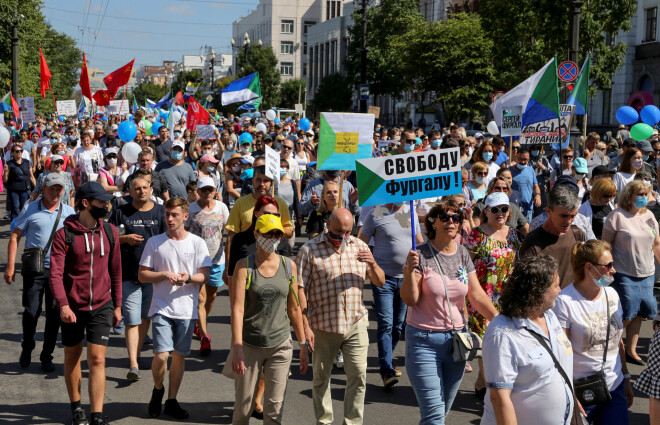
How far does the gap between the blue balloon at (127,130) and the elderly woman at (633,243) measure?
12.5m

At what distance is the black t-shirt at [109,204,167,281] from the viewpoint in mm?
8008

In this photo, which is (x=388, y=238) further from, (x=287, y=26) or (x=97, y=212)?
(x=287, y=26)

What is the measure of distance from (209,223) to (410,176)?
329 centimetres

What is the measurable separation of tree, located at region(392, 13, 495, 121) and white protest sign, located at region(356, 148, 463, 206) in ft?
112

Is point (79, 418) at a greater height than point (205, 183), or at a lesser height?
lesser

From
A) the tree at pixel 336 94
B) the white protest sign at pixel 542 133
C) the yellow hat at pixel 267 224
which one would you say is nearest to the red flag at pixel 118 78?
the white protest sign at pixel 542 133

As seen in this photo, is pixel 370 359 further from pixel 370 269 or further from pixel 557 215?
pixel 557 215

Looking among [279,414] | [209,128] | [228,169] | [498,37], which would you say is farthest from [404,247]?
[498,37]

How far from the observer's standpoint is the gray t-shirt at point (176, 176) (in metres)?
11.9

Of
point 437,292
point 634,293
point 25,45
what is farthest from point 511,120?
point 25,45

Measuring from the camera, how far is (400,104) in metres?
73.9

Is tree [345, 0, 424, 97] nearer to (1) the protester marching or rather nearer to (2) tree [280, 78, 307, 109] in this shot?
(2) tree [280, 78, 307, 109]

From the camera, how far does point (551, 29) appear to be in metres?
29.8

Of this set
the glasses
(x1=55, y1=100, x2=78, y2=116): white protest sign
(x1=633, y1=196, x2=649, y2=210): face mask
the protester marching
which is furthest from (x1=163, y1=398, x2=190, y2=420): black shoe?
(x1=55, y1=100, x2=78, y2=116): white protest sign
